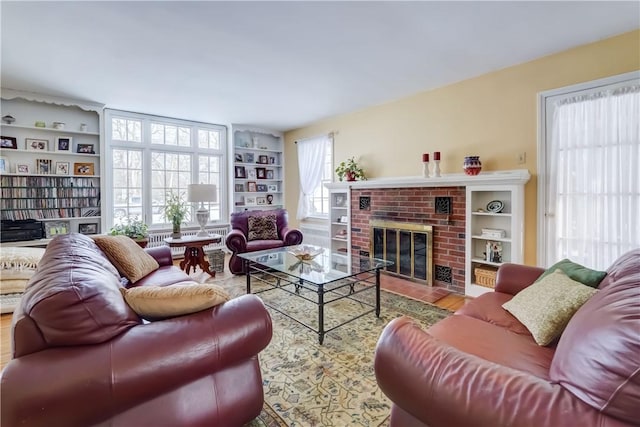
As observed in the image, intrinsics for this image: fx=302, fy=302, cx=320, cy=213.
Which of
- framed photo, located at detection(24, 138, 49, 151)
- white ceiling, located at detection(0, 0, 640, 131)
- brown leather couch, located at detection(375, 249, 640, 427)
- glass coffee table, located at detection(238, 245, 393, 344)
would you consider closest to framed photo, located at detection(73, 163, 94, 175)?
framed photo, located at detection(24, 138, 49, 151)

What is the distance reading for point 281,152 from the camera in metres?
6.53

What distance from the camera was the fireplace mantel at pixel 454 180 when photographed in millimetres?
3008

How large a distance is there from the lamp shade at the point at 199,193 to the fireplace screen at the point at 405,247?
2.35 metres

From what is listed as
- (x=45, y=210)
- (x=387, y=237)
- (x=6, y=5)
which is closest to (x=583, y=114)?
(x=387, y=237)

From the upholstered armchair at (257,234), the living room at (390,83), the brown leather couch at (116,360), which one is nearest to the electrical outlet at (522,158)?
the living room at (390,83)

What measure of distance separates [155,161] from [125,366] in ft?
16.2

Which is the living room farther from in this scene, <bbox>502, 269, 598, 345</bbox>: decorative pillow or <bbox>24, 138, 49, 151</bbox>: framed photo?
<bbox>502, 269, 598, 345</bbox>: decorative pillow

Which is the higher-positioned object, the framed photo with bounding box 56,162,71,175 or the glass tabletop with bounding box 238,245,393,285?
the framed photo with bounding box 56,162,71,175

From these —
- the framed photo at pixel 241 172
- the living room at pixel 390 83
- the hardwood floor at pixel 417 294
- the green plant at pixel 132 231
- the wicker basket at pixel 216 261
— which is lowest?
the hardwood floor at pixel 417 294

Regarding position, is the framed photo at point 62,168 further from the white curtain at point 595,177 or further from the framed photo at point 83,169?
the white curtain at point 595,177

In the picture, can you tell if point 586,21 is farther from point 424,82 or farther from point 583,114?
point 424,82

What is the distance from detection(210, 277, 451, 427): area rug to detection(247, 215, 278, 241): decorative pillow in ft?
5.64

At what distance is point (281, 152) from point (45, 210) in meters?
4.00

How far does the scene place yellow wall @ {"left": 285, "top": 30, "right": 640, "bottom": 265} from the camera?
2.81m
